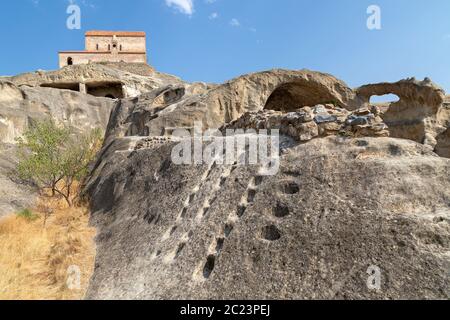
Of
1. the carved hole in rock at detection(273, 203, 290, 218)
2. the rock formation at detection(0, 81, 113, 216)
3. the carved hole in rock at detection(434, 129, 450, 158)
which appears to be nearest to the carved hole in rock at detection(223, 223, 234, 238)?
the carved hole in rock at detection(273, 203, 290, 218)

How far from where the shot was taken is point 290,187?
5668mm

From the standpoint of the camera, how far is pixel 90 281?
241 inches

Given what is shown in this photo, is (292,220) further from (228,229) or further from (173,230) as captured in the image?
(173,230)

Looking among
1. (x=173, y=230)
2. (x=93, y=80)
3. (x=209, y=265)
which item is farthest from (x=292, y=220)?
(x=93, y=80)

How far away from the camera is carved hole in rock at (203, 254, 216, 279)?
15.8 ft

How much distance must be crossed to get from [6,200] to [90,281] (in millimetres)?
7602

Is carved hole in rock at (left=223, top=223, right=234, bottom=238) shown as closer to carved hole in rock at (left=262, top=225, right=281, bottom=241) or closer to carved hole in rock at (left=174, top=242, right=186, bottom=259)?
carved hole in rock at (left=262, top=225, right=281, bottom=241)

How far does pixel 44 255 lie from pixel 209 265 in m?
4.90

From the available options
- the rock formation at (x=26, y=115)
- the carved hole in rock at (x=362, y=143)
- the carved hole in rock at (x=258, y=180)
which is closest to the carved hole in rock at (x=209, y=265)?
the carved hole in rock at (x=258, y=180)

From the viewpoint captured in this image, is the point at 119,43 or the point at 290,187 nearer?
the point at 290,187

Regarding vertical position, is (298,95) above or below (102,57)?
below

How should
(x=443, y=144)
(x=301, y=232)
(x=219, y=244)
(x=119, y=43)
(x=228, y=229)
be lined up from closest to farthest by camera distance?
(x=301, y=232) < (x=219, y=244) < (x=228, y=229) < (x=443, y=144) < (x=119, y=43)

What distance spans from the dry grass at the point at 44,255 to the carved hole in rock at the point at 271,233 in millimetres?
3597

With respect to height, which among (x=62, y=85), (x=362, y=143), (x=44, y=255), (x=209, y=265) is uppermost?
(x=62, y=85)
